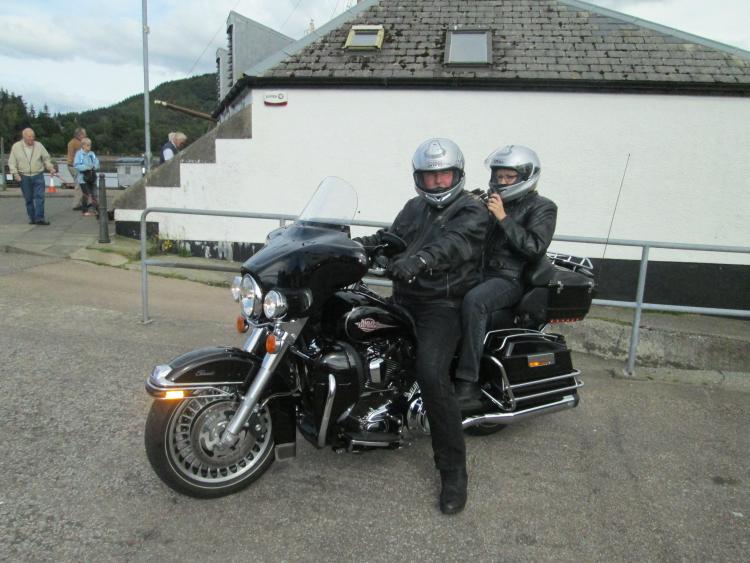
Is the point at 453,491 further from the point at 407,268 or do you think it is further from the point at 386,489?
the point at 407,268

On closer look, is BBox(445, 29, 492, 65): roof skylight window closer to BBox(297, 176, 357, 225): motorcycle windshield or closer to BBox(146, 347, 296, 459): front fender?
BBox(297, 176, 357, 225): motorcycle windshield

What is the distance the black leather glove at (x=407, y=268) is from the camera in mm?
2908

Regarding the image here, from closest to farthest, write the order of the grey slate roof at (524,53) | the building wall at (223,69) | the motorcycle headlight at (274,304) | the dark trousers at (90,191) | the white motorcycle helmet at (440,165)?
1. the motorcycle headlight at (274,304)
2. the white motorcycle helmet at (440,165)
3. the grey slate roof at (524,53)
4. the dark trousers at (90,191)
5. the building wall at (223,69)

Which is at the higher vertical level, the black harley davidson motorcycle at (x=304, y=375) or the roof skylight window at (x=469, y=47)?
the roof skylight window at (x=469, y=47)

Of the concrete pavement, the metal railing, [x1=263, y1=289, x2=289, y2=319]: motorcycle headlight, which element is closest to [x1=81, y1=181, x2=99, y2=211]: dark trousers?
the concrete pavement

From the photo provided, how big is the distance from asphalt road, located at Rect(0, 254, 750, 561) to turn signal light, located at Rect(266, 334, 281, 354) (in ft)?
2.92

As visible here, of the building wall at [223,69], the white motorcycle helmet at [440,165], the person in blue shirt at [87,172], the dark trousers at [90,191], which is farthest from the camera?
the building wall at [223,69]

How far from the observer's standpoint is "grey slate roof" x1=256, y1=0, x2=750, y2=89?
8.90 m

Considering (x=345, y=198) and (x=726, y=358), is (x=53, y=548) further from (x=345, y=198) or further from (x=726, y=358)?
(x=726, y=358)

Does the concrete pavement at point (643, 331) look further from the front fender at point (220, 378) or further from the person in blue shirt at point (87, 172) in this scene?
the front fender at point (220, 378)

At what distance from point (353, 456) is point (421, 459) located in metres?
0.44

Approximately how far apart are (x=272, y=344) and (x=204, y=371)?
15.1 inches

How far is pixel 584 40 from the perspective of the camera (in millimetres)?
9492

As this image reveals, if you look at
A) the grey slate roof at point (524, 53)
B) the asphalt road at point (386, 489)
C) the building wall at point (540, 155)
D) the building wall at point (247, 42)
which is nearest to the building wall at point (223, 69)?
the building wall at point (247, 42)
